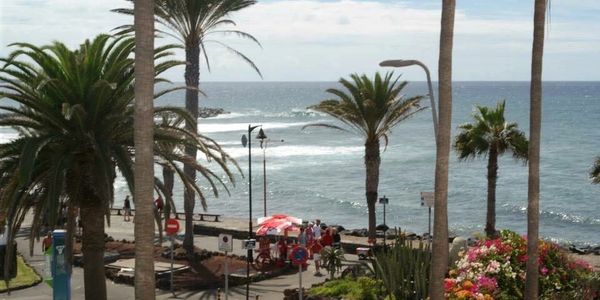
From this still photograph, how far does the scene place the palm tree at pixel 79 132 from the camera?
638 inches

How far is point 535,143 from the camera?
14.7 meters

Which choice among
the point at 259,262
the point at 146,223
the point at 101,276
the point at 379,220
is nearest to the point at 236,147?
the point at 379,220

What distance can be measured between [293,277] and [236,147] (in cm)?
8718

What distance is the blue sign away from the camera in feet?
53.9

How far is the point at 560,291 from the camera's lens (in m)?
17.2

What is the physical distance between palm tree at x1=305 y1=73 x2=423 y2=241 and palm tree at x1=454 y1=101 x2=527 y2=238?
97.2 inches

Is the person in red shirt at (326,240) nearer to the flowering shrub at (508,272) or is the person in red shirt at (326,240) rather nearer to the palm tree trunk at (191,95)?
the palm tree trunk at (191,95)

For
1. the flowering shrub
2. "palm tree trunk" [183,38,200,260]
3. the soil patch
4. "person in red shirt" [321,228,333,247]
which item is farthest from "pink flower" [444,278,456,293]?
"palm tree trunk" [183,38,200,260]

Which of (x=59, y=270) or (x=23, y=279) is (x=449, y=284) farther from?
(x=23, y=279)

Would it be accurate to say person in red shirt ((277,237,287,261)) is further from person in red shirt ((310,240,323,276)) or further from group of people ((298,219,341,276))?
person in red shirt ((310,240,323,276))

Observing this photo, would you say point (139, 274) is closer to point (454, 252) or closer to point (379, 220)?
point (454, 252)

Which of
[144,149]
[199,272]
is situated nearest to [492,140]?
[199,272]

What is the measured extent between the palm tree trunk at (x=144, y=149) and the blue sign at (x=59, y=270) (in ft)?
21.9

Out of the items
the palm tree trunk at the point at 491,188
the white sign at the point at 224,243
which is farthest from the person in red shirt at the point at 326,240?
the white sign at the point at 224,243
